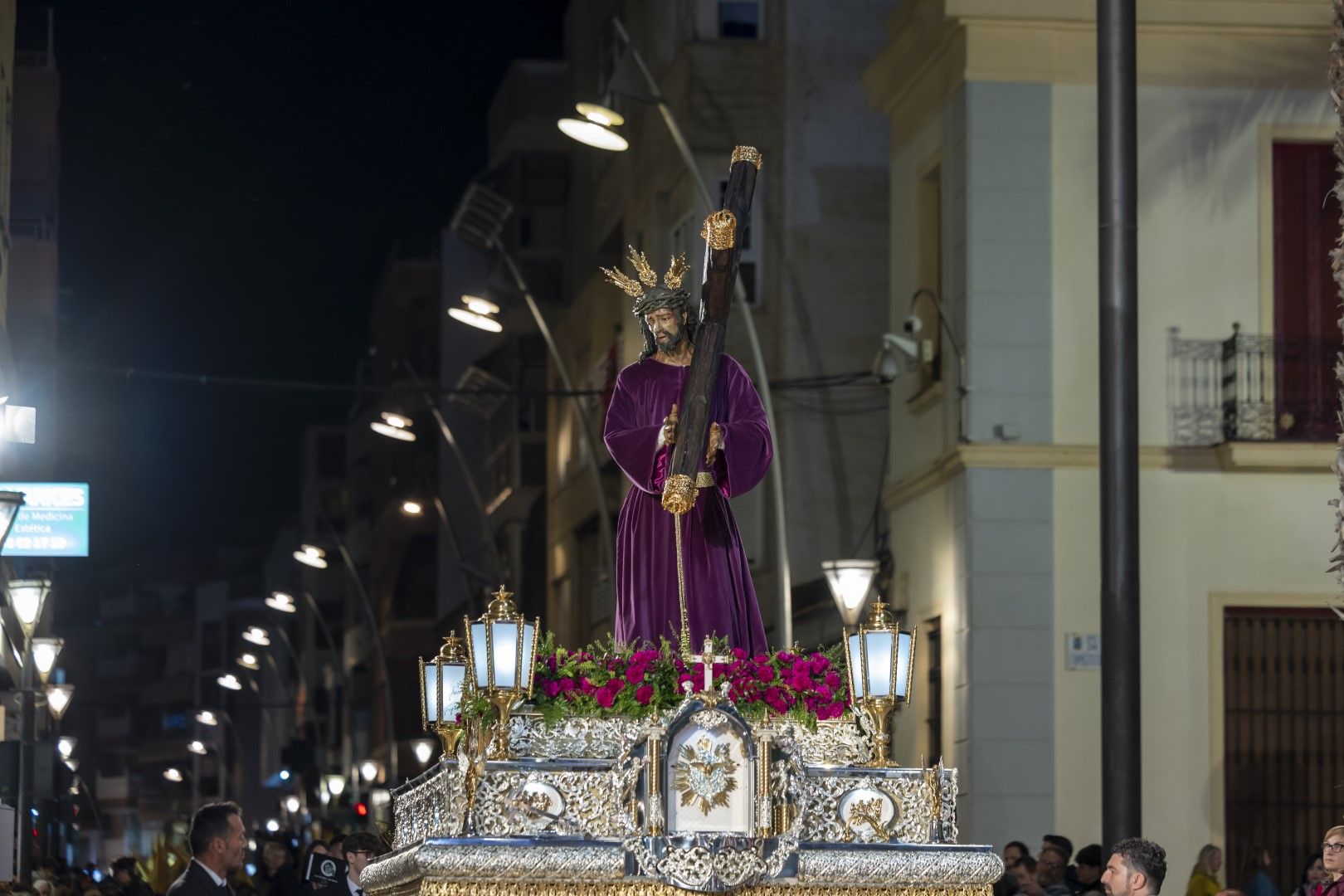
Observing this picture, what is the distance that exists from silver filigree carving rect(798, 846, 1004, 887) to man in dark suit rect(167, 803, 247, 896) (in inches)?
88.6

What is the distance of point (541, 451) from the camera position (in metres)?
47.7

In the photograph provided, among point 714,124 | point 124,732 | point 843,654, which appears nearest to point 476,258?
point 714,124

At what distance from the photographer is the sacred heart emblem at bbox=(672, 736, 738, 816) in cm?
931

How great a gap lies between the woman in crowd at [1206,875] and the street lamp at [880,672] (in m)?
8.57

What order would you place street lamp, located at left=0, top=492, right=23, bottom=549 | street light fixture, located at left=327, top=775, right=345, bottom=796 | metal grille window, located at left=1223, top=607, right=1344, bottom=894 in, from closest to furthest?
street lamp, located at left=0, top=492, right=23, bottom=549 → metal grille window, located at left=1223, top=607, right=1344, bottom=894 → street light fixture, located at left=327, top=775, right=345, bottom=796

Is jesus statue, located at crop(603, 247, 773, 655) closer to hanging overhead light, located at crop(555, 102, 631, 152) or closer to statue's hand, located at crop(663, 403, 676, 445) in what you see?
statue's hand, located at crop(663, 403, 676, 445)

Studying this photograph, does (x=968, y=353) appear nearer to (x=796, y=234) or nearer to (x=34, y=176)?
(x=796, y=234)

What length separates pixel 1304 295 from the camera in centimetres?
2302

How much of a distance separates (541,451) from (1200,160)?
25.9 meters

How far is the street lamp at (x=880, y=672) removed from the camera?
32.2ft

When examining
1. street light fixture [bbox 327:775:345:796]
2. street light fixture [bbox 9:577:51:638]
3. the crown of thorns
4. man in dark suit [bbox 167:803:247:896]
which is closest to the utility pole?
the crown of thorns

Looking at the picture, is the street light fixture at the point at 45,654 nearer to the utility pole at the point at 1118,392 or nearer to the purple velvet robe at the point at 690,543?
the utility pole at the point at 1118,392

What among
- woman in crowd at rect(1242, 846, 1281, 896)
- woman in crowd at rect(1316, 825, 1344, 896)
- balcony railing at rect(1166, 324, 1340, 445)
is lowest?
woman in crowd at rect(1242, 846, 1281, 896)

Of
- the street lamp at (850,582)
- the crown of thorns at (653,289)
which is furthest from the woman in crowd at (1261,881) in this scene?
the crown of thorns at (653,289)
